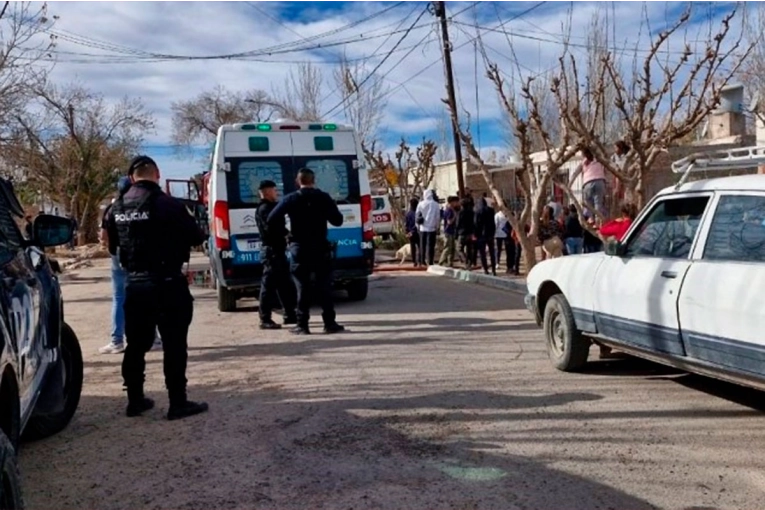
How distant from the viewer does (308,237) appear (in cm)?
848

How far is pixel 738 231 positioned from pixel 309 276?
4805mm

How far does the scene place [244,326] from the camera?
376 inches

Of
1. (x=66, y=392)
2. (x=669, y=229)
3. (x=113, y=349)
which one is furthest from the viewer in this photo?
(x=113, y=349)

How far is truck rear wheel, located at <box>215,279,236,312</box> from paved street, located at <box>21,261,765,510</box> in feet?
10.3

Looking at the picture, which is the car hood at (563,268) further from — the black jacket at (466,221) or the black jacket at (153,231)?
the black jacket at (466,221)

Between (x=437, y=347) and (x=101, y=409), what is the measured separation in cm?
322

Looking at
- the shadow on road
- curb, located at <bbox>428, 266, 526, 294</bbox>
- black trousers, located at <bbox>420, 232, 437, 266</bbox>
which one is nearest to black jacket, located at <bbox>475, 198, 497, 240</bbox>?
curb, located at <bbox>428, 266, 526, 294</bbox>

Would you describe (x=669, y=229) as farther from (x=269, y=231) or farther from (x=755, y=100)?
(x=755, y=100)

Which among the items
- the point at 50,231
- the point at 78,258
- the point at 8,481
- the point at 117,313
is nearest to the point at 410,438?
the point at 50,231

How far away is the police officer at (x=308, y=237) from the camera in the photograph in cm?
840

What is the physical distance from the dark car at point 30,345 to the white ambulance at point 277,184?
488 centimetres

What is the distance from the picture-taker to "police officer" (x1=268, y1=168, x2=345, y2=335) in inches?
331

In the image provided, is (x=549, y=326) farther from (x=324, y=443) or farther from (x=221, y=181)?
(x=221, y=181)

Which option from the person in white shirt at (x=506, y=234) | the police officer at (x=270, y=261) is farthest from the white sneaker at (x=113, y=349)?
the person in white shirt at (x=506, y=234)
